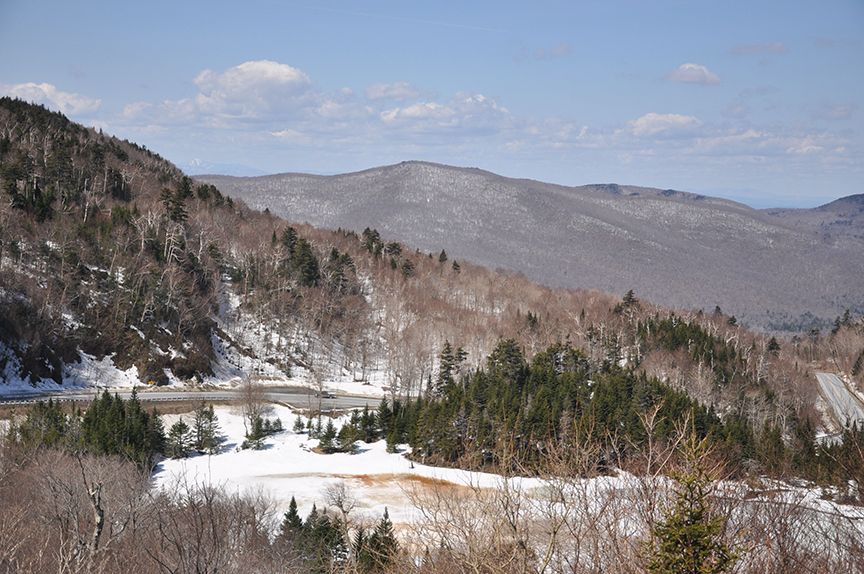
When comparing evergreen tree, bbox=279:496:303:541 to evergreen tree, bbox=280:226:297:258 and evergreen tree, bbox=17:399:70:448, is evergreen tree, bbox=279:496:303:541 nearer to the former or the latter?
evergreen tree, bbox=17:399:70:448

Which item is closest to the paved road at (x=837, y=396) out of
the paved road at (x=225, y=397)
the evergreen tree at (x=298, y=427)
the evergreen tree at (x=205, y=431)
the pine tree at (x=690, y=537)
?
the paved road at (x=225, y=397)

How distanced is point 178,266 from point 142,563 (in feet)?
222

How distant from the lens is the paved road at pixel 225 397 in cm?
5492

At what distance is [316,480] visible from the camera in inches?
1943

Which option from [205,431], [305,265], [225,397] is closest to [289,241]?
[305,265]

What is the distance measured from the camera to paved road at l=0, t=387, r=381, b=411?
5492 centimetres

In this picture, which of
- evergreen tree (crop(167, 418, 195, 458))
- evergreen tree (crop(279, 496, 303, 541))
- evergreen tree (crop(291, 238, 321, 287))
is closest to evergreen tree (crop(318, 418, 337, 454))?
evergreen tree (crop(167, 418, 195, 458))

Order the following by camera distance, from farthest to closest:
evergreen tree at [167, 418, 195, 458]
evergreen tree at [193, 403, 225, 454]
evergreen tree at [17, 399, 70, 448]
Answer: evergreen tree at [193, 403, 225, 454], evergreen tree at [167, 418, 195, 458], evergreen tree at [17, 399, 70, 448]

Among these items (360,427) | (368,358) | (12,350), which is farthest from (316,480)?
(368,358)

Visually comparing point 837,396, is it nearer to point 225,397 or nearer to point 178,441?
point 225,397

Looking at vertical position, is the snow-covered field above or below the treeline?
below

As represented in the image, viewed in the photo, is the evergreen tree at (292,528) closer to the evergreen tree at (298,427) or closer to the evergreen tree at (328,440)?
the evergreen tree at (328,440)

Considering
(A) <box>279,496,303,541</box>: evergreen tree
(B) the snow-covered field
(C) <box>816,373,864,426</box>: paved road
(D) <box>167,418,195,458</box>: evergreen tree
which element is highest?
(A) <box>279,496,303,541</box>: evergreen tree

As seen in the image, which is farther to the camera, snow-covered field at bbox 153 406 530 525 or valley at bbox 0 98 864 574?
snow-covered field at bbox 153 406 530 525
